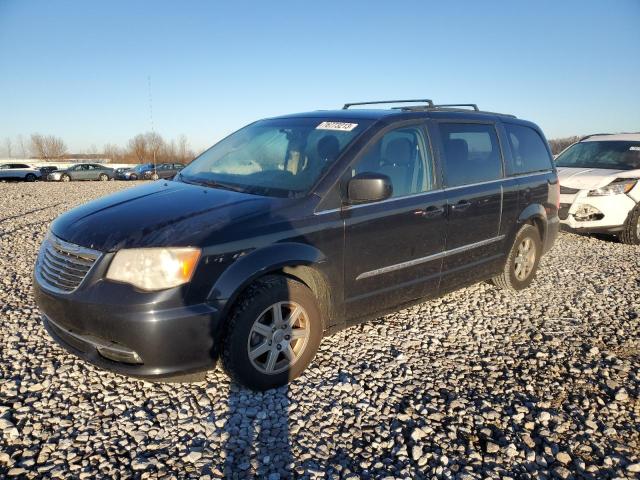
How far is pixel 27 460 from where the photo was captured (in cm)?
227

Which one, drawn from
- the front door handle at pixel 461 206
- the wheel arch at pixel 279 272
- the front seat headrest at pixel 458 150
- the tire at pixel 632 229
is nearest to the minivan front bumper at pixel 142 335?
the wheel arch at pixel 279 272

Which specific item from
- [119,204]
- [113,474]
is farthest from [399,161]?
[113,474]

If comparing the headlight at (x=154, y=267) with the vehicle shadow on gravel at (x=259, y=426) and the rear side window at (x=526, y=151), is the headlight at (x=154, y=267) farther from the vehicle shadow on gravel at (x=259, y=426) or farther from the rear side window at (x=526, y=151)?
the rear side window at (x=526, y=151)

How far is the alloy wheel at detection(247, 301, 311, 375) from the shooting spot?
2.87 m

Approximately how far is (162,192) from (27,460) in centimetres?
188

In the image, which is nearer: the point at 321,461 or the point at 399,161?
the point at 321,461

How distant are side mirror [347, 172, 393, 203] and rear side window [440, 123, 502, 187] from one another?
1.03 metres

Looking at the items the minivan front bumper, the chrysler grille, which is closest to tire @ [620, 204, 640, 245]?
the minivan front bumper

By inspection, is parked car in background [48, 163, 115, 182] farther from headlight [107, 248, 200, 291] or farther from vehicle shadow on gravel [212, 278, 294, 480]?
vehicle shadow on gravel [212, 278, 294, 480]

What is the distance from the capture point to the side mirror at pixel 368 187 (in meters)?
3.07

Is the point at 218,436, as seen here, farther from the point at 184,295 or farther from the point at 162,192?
the point at 162,192

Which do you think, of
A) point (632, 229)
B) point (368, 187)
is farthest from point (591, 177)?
point (368, 187)

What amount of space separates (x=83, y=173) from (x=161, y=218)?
3425 centimetres

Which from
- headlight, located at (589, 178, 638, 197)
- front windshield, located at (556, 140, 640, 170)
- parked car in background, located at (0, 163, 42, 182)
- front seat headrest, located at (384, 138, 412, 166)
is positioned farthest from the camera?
parked car in background, located at (0, 163, 42, 182)
